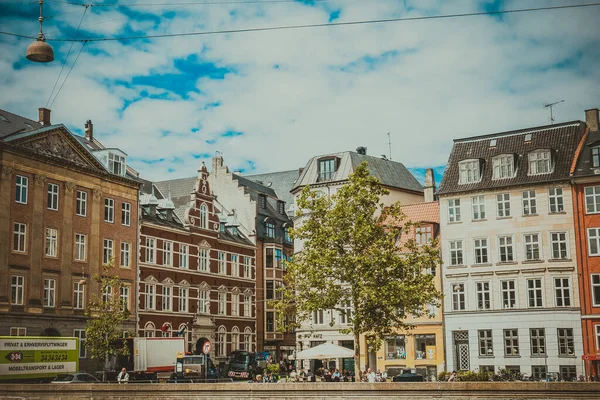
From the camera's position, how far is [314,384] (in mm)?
26250

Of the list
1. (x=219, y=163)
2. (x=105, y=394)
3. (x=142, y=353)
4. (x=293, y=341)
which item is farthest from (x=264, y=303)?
(x=105, y=394)

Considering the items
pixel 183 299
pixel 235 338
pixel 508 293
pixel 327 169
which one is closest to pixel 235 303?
pixel 235 338

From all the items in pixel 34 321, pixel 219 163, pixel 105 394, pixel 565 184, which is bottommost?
pixel 105 394

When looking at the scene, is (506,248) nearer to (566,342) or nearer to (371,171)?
(566,342)

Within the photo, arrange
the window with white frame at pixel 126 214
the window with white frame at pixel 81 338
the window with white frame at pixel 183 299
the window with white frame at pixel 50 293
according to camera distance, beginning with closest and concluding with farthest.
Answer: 1. the window with white frame at pixel 50 293
2. the window with white frame at pixel 81 338
3. the window with white frame at pixel 126 214
4. the window with white frame at pixel 183 299

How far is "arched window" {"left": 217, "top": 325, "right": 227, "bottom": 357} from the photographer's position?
65.8 metres

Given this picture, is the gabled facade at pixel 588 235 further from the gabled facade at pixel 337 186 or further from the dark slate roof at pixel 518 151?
the gabled facade at pixel 337 186

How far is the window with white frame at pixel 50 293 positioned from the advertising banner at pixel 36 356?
312 inches

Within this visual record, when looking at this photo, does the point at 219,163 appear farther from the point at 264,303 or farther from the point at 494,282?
the point at 494,282

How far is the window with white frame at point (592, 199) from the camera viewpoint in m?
48.4

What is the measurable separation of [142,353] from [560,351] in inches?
975

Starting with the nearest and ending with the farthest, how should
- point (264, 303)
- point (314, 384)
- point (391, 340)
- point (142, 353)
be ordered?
point (314, 384) < point (142, 353) < point (391, 340) < point (264, 303)

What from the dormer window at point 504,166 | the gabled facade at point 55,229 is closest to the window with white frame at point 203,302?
the gabled facade at point 55,229

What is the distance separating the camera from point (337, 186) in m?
63.6
